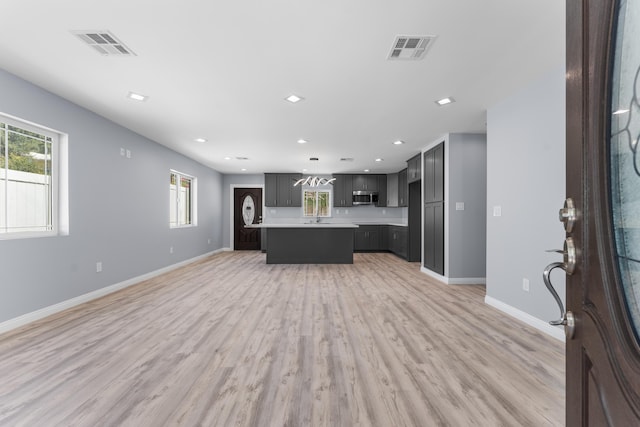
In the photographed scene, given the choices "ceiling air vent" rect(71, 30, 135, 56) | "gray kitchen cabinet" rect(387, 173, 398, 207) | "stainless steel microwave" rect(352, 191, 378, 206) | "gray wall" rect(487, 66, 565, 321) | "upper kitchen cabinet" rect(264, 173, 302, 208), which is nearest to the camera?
"ceiling air vent" rect(71, 30, 135, 56)

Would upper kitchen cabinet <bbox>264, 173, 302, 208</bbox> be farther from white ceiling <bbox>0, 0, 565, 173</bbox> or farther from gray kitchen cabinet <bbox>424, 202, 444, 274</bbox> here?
white ceiling <bbox>0, 0, 565, 173</bbox>

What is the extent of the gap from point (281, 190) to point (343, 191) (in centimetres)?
188

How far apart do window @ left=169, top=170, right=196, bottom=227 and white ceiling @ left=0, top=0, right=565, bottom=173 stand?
7.36 ft

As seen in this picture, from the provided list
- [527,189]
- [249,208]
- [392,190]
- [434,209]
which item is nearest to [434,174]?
[434,209]

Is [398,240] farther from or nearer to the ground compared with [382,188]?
nearer to the ground

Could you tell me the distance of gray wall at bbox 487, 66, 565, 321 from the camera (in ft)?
9.58

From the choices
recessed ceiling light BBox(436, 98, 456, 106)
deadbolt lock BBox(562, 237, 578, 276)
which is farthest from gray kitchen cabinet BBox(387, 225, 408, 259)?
deadbolt lock BBox(562, 237, 578, 276)

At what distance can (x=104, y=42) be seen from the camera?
2521mm

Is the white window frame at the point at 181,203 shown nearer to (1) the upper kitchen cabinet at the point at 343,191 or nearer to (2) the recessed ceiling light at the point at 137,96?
(2) the recessed ceiling light at the point at 137,96

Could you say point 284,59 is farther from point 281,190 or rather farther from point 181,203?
point 281,190

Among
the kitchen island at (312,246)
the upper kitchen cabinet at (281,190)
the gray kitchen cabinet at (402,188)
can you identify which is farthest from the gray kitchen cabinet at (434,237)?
the upper kitchen cabinet at (281,190)

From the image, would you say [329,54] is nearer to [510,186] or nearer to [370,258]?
[510,186]

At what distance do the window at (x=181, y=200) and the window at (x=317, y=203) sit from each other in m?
3.38

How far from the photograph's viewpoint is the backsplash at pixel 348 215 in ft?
32.2
